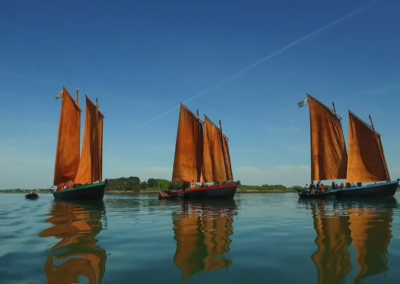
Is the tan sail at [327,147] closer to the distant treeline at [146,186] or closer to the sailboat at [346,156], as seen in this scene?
the sailboat at [346,156]

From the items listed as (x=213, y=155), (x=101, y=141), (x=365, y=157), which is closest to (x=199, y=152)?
(x=213, y=155)

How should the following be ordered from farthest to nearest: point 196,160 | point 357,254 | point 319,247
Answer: point 196,160, point 319,247, point 357,254

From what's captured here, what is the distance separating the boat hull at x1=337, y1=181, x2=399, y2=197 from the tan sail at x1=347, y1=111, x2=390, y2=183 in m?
1.45

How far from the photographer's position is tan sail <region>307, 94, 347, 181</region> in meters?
62.6

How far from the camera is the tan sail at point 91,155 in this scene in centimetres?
5541

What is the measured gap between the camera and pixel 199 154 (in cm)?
6412

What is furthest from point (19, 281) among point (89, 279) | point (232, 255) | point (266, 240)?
point (266, 240)

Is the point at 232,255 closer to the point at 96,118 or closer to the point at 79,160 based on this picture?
the point at 96,118

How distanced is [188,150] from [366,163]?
32.2 m

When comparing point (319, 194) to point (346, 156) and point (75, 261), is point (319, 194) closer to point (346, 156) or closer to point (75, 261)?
point (346, 156)

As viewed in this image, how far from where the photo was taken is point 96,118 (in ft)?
182

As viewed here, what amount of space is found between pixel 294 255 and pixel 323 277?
2417 millimetres

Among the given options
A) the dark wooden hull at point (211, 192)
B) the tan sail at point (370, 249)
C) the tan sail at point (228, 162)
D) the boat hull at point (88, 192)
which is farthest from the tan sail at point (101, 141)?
the tan sail at point (370, 249)

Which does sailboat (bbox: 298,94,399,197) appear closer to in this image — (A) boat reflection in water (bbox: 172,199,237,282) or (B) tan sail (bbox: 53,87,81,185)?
(B) tan sail (bbox: 53,87,81,185)
